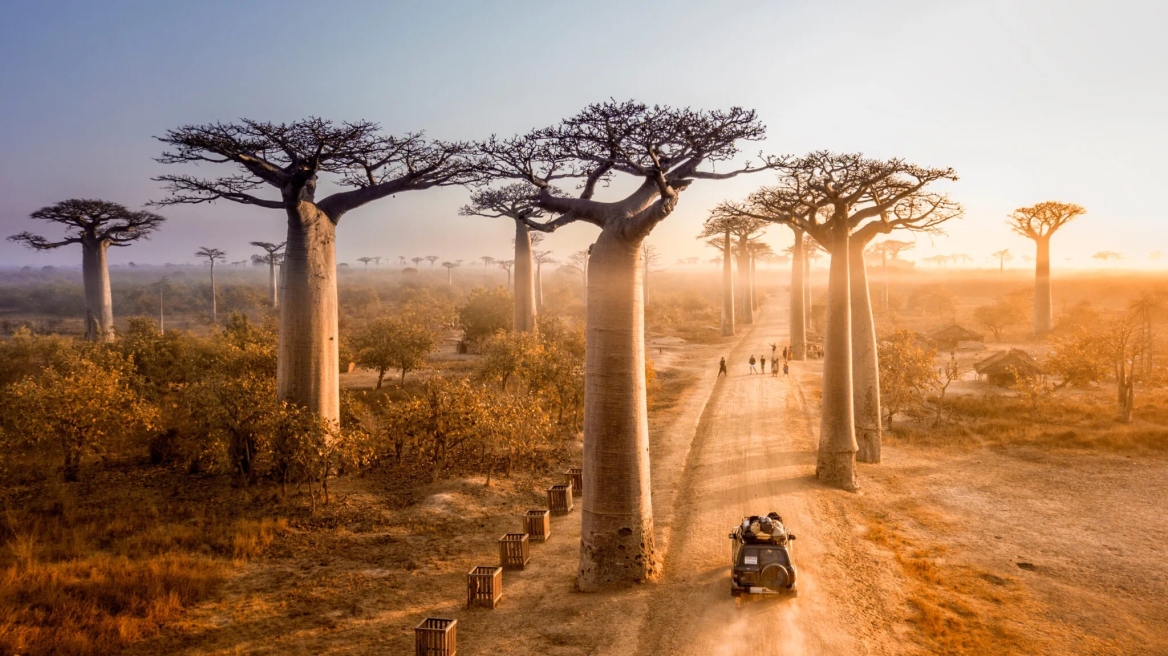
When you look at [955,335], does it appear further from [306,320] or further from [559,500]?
[306,320]

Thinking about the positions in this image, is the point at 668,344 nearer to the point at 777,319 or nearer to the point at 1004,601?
the point at 777,319

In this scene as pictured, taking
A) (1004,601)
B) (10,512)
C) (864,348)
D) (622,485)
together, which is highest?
(864,348)

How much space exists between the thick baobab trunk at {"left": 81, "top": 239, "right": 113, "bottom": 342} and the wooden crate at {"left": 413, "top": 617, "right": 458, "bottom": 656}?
26.8 meters

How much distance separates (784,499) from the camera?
12.2m

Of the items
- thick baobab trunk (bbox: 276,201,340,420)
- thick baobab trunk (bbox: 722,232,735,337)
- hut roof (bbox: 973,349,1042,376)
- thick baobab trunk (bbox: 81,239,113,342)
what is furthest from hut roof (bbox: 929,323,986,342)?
thick baobab trunk (bbox: 81,239,113,342)

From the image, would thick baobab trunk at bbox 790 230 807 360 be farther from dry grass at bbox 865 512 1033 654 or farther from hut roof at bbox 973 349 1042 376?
dry grass at bbox 865 512 1033 654

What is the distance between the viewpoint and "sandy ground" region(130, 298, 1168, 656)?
729cm

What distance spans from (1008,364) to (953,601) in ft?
61.0

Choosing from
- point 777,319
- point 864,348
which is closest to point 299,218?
point 864,348

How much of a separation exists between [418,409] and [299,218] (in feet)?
15.9

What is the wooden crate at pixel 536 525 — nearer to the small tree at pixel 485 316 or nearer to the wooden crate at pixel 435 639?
the wooden crate at pixel 435 639

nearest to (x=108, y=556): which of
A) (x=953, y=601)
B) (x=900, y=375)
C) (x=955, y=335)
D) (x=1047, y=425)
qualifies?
(x=953, y=601)

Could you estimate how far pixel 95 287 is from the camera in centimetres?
2670

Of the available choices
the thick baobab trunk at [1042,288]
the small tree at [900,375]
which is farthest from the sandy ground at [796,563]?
the thick baobab trunk at [1042,288]
